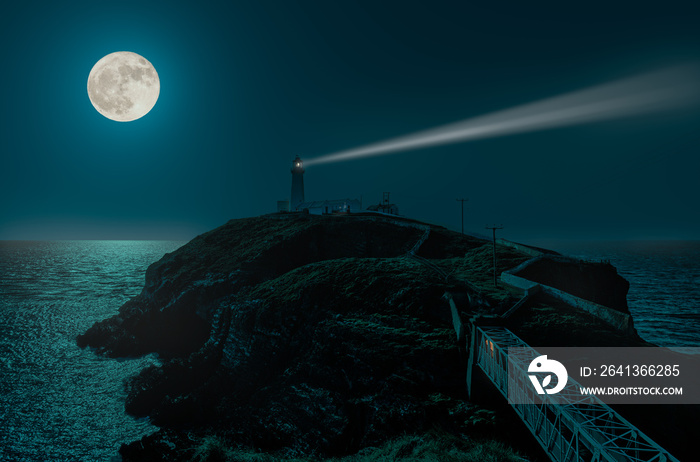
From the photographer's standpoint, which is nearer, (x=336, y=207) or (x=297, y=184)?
(x=336, y=207)

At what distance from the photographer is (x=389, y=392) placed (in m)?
19.5

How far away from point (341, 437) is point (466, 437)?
26.1ft

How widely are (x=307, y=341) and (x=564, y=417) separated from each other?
66.1ft

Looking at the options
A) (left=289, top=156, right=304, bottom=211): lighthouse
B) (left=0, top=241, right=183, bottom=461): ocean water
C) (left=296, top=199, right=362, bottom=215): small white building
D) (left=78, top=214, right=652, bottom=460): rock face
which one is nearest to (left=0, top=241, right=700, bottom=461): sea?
(left=0, top=241, right=183, bottom=461): ocean water

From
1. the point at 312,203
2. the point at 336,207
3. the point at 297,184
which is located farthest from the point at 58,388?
the point at 297,184

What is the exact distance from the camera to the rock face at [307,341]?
1974 cm

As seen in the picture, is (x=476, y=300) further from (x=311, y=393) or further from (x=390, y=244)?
(x=390, y=244)

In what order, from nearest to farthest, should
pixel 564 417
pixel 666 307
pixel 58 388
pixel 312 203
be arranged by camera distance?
pixel 564 417, pixel 58 388, pixel 666 307, pixel 312 203

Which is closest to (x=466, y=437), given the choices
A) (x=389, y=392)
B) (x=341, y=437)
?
(x=389, y=392)

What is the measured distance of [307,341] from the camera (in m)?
27.5

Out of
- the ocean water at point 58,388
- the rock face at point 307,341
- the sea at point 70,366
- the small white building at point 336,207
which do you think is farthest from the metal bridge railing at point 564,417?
the small white building at point 336,207

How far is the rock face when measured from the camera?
19738 millimetres

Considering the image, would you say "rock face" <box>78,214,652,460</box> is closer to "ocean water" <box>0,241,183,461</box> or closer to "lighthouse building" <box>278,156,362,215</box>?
"ocean water" <box>0,241,183,461</box>

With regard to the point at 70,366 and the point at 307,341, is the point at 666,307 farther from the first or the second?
the point at 70,366
